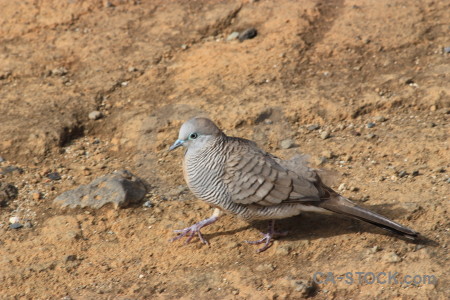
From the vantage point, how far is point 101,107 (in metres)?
6.73

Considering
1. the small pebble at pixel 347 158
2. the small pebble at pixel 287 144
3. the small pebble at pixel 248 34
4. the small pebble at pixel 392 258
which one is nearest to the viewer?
the small pebble at pixel 392 258

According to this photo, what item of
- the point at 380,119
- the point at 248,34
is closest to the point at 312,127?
the point at 380,119

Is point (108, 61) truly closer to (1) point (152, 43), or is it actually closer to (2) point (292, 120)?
(1) point (152, 43)

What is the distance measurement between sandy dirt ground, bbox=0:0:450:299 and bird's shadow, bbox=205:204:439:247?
0.02 meters

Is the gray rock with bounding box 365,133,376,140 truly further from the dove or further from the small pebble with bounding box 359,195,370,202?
the dove

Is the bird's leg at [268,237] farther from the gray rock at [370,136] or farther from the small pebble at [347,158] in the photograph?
the gray rock at [370,136]

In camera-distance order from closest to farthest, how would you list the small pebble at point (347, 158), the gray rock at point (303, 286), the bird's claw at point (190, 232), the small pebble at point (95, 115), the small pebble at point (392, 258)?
1. the gray rock at point (303, 286)
2. the small pebble at point (392, 258)
3. the bird's claw at point (190, 232)
4. the small pebble at point (347, 158)
5. the small pebble at point (95, 115)

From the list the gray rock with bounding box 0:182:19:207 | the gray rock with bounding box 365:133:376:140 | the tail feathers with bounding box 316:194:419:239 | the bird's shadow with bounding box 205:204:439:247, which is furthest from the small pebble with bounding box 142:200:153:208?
the gray rock with bounding box 365:133:376:140

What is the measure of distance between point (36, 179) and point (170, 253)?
1696 mm

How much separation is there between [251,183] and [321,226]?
2.44ft

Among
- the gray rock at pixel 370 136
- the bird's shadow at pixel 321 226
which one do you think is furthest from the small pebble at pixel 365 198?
the gray rock at pixel 370 136

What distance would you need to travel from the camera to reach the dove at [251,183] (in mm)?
4648

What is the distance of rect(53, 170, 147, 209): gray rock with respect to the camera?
5.36 metres

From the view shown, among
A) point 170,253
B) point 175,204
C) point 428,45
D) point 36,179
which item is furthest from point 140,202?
point 428,45
